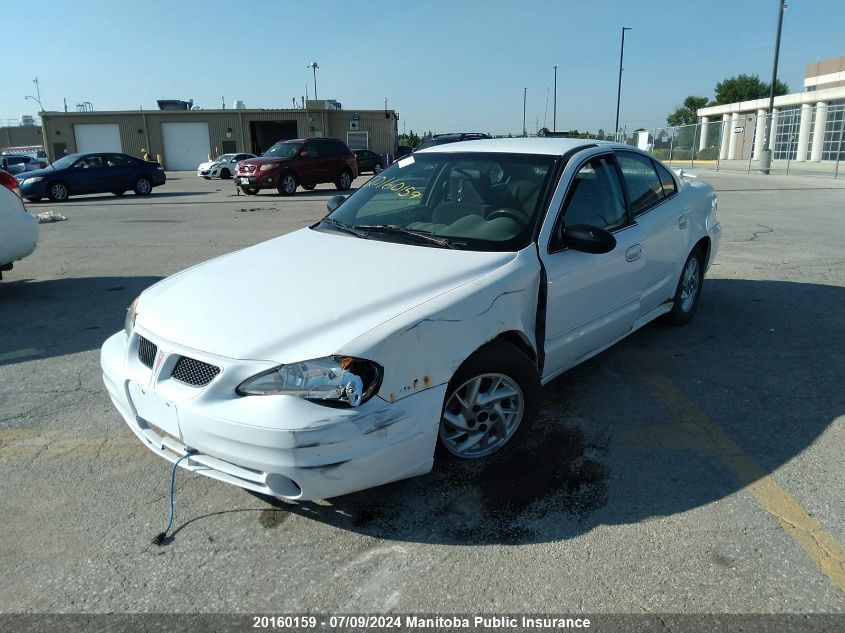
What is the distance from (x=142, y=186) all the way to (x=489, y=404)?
21.4m

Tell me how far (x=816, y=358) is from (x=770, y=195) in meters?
14.4

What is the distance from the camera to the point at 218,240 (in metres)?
10.6

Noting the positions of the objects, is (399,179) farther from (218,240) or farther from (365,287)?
(218,240)

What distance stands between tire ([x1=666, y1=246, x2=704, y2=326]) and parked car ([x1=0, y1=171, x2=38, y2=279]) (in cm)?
655

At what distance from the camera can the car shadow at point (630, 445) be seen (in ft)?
9.34

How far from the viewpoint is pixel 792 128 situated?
29.4 metres

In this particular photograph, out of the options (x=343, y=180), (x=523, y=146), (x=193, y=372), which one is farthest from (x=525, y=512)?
(x=343, y=180)

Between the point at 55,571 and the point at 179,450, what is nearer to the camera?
the point at 55,571

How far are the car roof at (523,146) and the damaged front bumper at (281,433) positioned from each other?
2026 millimetres

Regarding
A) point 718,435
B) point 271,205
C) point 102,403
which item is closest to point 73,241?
point 271,205

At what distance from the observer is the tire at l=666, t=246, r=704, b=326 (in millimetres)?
5246

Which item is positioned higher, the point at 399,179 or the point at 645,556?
the point at 399,179

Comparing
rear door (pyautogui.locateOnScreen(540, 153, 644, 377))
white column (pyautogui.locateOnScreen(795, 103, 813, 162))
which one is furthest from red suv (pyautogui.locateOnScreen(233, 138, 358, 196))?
white column (pyautogui.locateOnScreen(795, 103, 813, 162))

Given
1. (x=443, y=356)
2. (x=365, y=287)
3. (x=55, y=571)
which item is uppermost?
(x=365, y=287)
